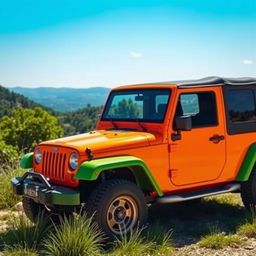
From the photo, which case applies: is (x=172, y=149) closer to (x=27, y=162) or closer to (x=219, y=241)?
(x=219, y=241)

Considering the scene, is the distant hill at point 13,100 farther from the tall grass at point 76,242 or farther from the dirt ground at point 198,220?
the tall grass at point 76,242

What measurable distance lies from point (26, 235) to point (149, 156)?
5.77 ft

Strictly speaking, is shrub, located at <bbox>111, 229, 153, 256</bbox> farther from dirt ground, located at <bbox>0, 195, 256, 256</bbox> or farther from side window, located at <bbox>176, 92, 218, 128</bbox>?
side window, located at <bbox>176, 92, 218, 128</bbox>

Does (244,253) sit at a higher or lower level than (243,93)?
lower

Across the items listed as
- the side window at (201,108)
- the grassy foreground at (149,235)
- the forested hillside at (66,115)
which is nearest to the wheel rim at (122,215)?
the grassy foreground at (149,235)

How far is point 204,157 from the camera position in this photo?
5.79 metres

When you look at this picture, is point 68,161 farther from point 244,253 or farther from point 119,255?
point 244,253

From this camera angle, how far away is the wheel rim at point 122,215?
16.3ft

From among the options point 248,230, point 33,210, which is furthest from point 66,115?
point 248,230

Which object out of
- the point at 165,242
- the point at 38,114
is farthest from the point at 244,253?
the point at 38,114

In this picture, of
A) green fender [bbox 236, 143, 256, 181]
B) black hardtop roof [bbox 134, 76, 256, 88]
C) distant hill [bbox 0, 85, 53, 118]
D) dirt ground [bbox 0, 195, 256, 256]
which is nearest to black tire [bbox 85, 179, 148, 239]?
dirt ground [bbox 0, 195, 256, 256]

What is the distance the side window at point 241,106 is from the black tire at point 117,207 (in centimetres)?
200

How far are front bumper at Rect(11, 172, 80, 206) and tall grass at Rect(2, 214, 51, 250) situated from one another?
319 millimetres

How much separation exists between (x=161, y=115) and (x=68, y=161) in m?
1.42
